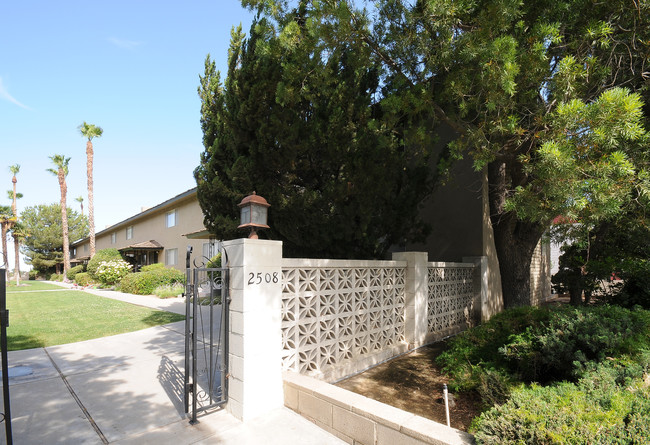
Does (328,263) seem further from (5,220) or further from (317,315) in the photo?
(5,220)

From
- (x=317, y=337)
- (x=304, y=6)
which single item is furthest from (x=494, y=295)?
(x=304, y=6)

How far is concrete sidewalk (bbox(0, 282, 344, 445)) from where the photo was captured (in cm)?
342

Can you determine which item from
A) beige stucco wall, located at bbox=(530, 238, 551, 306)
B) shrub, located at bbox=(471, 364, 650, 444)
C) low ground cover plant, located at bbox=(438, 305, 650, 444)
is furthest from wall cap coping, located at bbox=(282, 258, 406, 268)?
beige stucco wall, located at bbox=(530, 238, 551, 306)

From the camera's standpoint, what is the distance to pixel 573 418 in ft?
7.92

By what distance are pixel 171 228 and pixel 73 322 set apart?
1368cm

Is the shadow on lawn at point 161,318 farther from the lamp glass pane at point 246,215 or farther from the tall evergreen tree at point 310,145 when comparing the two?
the lamp glass pane at point 246,215

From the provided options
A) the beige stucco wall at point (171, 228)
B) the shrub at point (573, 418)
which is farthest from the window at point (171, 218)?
the shrub at point (573, 418)

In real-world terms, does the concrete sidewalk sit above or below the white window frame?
below

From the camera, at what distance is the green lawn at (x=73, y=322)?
305 inches

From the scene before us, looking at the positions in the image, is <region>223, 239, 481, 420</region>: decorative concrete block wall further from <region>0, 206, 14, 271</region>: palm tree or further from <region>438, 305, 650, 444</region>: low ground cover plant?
<region>0, 206, 14, 271</region>: palm tree

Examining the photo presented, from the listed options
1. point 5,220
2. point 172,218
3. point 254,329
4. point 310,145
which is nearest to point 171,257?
point 172,218

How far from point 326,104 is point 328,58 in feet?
2.41

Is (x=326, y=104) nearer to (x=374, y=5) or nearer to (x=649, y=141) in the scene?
(x=374, y=5)

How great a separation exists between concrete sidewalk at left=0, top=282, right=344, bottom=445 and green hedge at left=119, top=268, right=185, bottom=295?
12.1 meters
